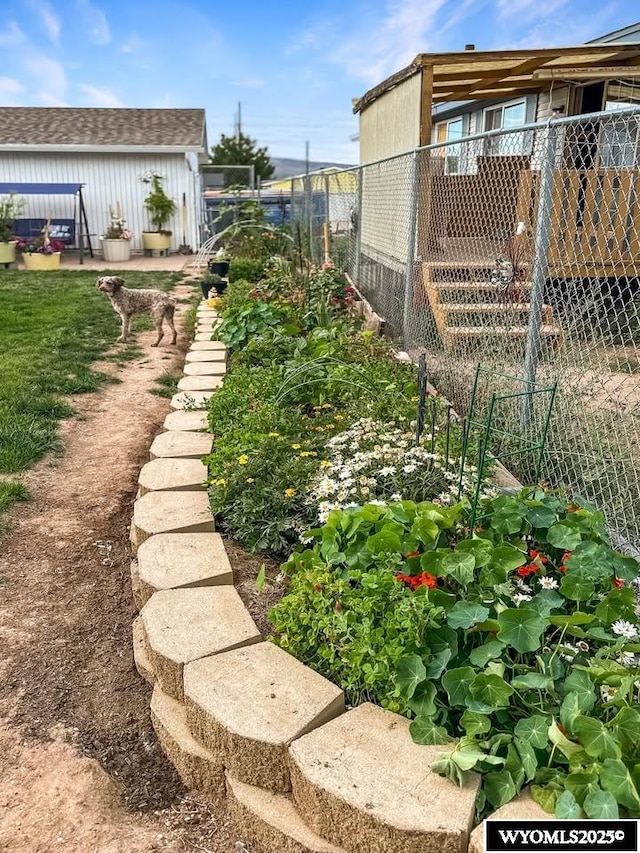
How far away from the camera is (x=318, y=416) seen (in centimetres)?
385

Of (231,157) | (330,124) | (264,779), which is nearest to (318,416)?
(264,779)

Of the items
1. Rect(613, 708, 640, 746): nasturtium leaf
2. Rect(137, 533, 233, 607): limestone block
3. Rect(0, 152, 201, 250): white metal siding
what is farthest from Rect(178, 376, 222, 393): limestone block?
Rect(0, 152, 201, 250): white metal siding

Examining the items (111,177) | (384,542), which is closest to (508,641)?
(384,542)

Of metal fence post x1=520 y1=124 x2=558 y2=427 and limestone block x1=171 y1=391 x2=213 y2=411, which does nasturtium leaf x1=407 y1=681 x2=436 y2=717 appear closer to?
metal fence post x1=520 y1=124 x2=558 y2=427

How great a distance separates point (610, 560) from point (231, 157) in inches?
2026

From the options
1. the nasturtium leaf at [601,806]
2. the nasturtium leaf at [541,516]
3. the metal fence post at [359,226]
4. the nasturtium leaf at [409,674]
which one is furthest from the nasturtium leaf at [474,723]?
the metal fence post at [359,226]

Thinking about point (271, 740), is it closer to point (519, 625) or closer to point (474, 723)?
point (474, 723)

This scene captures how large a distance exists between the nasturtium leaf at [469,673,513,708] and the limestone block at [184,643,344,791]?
0.37 metres

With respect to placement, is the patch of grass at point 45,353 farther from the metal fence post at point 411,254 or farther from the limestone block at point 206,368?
the metal fence post at point 411,254

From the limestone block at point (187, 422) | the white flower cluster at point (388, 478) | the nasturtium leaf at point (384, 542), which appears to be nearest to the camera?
the nasturtium leaf at point (384, 542)

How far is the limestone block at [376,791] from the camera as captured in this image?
1.48 meters

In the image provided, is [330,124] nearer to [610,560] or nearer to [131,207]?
[131,207]

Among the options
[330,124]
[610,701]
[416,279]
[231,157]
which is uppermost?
[330,124]

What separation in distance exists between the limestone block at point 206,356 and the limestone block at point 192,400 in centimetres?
102
